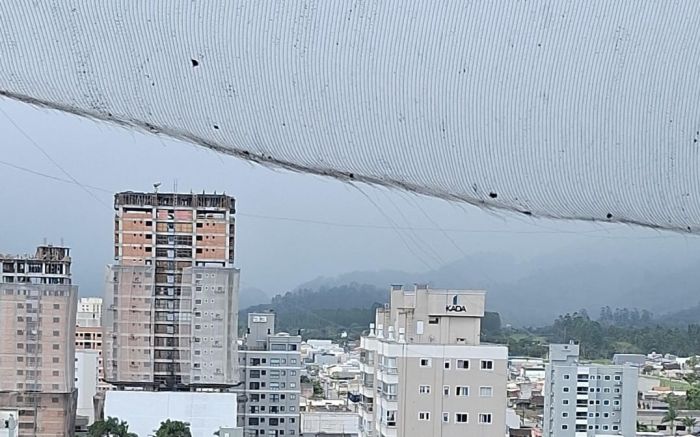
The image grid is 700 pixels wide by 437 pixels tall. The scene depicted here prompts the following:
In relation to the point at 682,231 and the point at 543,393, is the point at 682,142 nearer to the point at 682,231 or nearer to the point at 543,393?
the point at 682,231

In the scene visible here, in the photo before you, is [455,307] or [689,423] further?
[689,423]

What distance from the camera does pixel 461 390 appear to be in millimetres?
4555

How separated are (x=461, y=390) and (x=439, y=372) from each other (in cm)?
14

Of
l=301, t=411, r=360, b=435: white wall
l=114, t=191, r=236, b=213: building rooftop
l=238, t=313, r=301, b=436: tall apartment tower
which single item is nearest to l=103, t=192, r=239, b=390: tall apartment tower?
l=114, t=191, r=236, b=213: building rooftop

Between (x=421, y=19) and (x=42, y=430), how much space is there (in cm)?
398

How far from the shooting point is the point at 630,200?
67 cm

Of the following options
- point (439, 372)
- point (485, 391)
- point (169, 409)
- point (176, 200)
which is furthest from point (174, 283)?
point (485, 391)

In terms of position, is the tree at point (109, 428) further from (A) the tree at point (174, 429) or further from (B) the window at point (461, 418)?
(B) the window at point (461, 418)

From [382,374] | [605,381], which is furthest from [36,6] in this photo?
[605,381]

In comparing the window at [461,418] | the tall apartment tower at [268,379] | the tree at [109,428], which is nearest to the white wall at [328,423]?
the tall apartment tower at [268,379]

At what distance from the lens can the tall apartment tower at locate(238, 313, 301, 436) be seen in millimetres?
4992

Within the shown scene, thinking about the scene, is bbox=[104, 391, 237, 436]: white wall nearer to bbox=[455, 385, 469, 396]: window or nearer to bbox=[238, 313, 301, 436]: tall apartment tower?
bbox=[238, 313, 301, 436]: tall apartment tower

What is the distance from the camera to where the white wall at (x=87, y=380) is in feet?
15.6

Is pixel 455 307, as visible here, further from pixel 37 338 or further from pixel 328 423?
pixel 37 338
